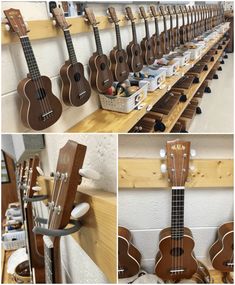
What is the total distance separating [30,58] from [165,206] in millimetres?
750

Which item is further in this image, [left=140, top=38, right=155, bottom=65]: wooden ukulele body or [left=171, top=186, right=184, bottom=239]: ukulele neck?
[left=140, top=38, right=155, bottom=65]: wooden ukulele body

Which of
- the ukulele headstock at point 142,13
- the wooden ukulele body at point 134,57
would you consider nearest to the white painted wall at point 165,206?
the wooden ukulele body at point 134,57

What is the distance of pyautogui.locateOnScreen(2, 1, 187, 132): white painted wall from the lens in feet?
2.81

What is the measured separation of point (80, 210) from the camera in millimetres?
650

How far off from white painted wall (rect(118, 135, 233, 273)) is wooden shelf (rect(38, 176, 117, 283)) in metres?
0.36

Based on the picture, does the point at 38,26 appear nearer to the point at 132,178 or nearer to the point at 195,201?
the point at 132,178

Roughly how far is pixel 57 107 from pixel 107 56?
0.52 meters

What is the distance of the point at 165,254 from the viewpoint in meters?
1.11

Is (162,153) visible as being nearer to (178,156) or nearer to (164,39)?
(178,156)

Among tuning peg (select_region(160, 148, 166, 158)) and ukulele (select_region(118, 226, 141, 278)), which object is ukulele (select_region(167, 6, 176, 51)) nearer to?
tuning peg (select_region(160, 148, 166, 158))

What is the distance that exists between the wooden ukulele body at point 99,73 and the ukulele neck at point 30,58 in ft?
1.21

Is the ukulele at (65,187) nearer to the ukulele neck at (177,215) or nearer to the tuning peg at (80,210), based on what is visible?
the tuning peg at (80,210)

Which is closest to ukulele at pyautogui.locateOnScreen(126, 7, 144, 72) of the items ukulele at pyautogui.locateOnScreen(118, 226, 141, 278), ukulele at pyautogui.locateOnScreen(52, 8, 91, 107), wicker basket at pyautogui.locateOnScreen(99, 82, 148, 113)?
wicker basket at pyautogui.locateOnScreen(99, 82, 148, 113)

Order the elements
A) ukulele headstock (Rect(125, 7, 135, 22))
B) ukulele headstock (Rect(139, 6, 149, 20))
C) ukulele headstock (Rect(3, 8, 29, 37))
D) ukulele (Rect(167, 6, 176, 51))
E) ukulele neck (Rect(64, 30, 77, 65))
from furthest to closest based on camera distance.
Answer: ukulele (Rect(167, 6, 176, 51)), ukulele headstock (Rect(139, 6, 149, 20)), ukulele headstock (Rect(125, 7, 135, 22)), ukulele neck (Rect(64, 30, 77, 65)), ukulele headstock (Rect(3, 8, 29, 37))
